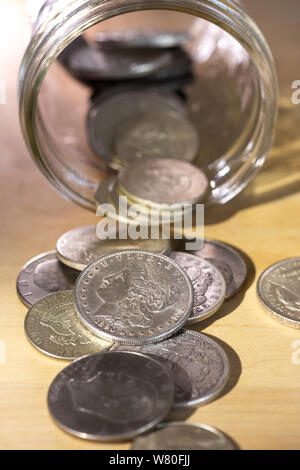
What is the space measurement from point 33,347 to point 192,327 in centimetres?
21

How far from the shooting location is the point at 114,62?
1.43 metres

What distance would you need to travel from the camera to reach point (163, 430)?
27.4 inches

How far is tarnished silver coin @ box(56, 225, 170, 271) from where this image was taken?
3.10ft

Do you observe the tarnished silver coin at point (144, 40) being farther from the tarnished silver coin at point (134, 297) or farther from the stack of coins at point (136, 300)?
the tarnished silver coin at point (134, 297)

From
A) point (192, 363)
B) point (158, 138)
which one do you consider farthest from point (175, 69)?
point (192, 363)

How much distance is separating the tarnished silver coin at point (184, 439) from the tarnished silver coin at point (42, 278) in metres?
0.29

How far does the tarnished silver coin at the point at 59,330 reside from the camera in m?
0.81

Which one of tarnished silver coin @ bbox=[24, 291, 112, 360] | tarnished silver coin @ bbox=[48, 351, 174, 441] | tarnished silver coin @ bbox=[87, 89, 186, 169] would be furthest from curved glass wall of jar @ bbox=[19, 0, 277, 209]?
tarnished silver coin @ bbox=[48, 351, 174, 441]

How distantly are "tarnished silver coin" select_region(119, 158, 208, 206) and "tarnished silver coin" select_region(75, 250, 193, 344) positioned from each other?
158mm

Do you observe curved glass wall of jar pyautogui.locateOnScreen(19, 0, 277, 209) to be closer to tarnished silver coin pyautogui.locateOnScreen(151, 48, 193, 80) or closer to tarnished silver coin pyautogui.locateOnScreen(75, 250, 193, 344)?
tarnished silver coin pyautogui.locateOnScreen(151, 48, 193, 80)

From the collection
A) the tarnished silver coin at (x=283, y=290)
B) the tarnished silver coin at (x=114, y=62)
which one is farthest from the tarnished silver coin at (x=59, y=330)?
the tarnished silver coin at (x=114, y=62)

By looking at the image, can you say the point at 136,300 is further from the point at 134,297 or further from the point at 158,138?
the point at 158,138

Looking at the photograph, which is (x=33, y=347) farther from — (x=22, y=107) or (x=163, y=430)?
(x=22, y=107)

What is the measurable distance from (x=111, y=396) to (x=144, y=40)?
1003 mm
